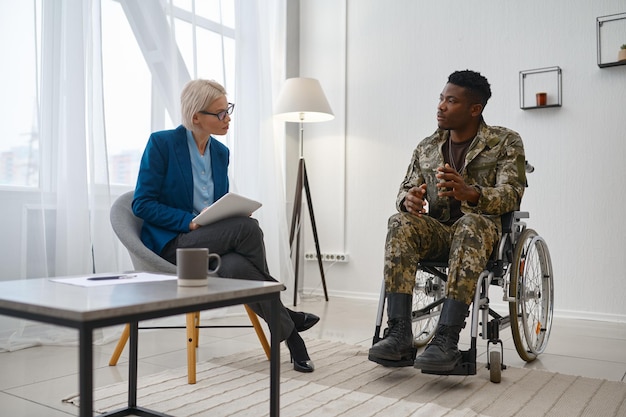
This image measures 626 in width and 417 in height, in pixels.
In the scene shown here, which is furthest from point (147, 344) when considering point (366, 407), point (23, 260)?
point (366, 407)

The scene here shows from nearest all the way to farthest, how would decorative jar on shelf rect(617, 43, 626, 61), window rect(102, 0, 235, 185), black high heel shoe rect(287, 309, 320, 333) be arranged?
black high heel shoe rect(287, 309, 320, 333)
window rect(102, 0, 235, 185)
decorative jar on shelf rect(617, 43, 626, 61)

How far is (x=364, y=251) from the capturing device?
4090 millimetres

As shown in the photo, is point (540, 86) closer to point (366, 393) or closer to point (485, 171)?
point (485, 171)

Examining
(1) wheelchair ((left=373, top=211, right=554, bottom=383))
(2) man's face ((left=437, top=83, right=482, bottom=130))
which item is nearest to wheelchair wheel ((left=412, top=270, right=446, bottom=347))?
(1) wheelchair ((left=373, top=211, right=554, bottom=383))

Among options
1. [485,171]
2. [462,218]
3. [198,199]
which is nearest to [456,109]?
[485,171]

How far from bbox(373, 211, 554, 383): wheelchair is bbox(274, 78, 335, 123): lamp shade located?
1.46 metres

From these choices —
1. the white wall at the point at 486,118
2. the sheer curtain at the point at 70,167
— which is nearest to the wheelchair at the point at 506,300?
the white wall at the point at 486,118

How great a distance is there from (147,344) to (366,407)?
3.98 feet

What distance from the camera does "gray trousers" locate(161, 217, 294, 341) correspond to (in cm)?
206

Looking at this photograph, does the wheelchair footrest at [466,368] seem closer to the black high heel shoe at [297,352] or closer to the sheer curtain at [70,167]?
the black high heel shoe at [297,352]

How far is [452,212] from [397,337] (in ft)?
1.97

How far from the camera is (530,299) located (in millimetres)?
2271

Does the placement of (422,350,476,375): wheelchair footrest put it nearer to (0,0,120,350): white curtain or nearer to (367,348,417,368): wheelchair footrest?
(367,348,417,368): wheelchair footrest

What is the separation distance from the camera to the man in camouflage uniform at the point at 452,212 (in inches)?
74.7
